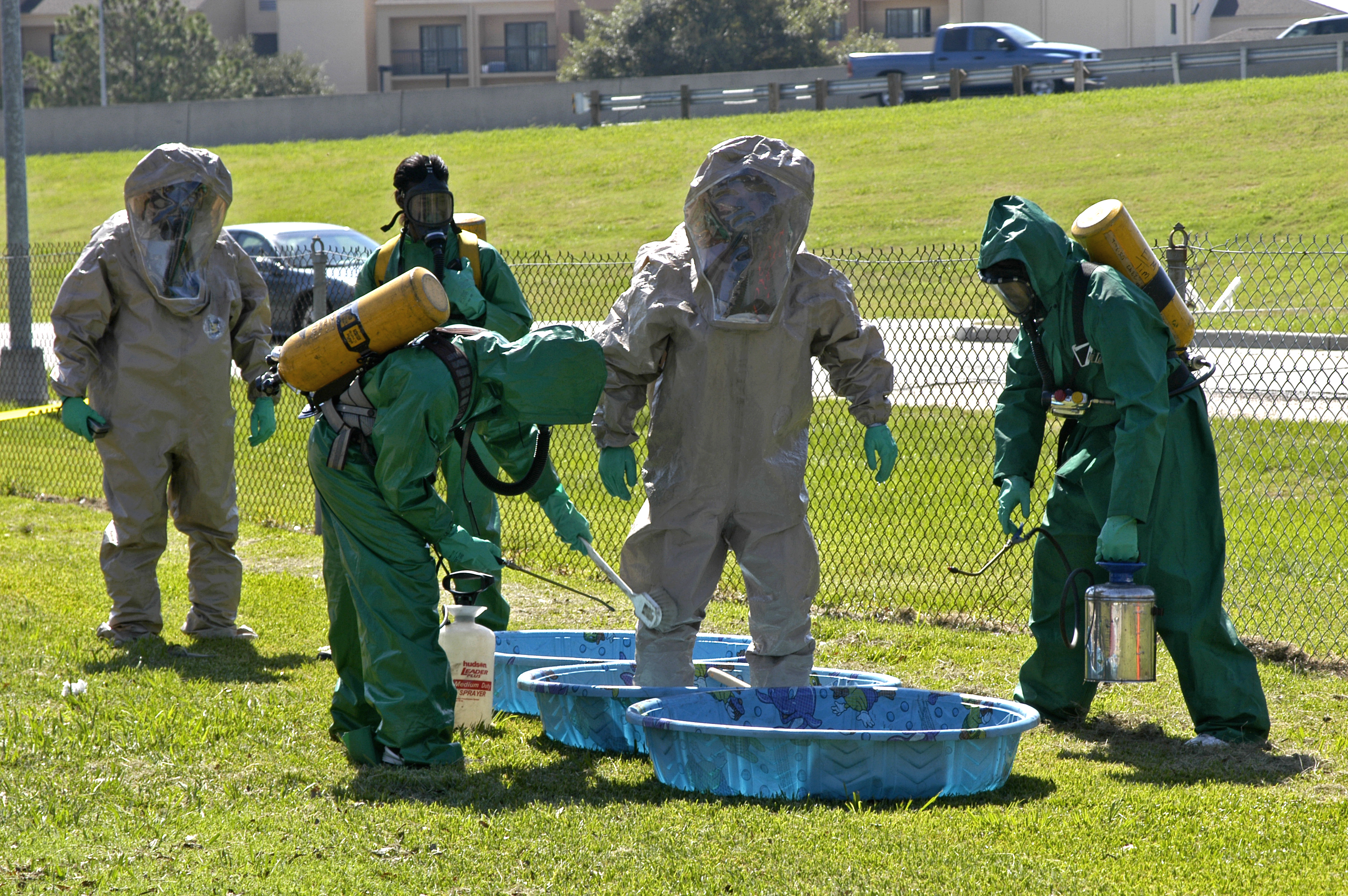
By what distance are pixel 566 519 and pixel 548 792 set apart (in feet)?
2.82

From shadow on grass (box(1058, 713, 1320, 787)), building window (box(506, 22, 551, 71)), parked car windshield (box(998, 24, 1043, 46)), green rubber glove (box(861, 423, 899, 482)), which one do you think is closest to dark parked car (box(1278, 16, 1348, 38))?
parked car windshield (box(998, 24, 1043, 46))

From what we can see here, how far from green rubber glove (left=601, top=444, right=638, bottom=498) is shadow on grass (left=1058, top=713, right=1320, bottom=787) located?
5.68 ft

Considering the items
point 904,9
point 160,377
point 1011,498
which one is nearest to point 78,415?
point 160,377

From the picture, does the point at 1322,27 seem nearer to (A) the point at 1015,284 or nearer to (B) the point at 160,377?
(A) the point at 1015,284

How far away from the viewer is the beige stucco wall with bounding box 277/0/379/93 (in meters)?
51.3

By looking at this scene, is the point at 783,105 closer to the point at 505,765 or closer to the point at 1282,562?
the point at 1282,562

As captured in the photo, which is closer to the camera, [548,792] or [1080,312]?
[548,792]

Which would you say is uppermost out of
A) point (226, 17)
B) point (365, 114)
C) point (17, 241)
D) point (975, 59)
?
point (226, 17)

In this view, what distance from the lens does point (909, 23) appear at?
47.8m

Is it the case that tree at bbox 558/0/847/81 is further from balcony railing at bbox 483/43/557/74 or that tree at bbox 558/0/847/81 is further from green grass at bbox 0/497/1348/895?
green grass at bbox 0/497/1348/895

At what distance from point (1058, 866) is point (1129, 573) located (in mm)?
1285

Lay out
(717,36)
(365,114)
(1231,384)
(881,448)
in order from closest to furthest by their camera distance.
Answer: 1. (881,448)
2. (1231,384)
3. (365,114)
4. (717,36)

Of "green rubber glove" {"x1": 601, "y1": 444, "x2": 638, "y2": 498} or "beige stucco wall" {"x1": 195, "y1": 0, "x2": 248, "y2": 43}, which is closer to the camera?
"green rubber glove" {"x1": 601, "y1": 444, "x2": 638, "y2": 498}

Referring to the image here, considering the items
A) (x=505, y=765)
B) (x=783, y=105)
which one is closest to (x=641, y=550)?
(x=505, y=765)
